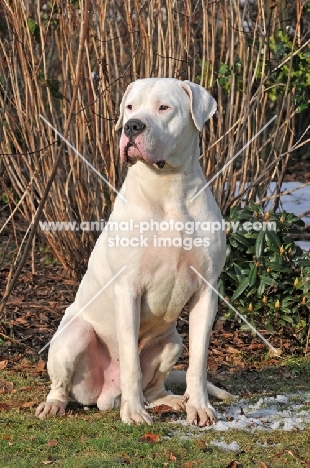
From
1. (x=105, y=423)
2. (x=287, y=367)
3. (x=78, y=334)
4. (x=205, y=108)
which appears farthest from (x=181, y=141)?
(x=287, y=367)

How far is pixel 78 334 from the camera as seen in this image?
13.2ft

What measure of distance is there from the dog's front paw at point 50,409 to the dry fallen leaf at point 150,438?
599 mm

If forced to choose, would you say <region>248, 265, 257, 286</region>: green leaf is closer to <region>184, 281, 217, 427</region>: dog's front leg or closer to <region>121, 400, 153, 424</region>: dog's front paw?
<region>184, 281, 217, 427</region>: dog's front leg

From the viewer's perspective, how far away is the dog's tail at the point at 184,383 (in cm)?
418

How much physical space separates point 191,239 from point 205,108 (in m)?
0.62

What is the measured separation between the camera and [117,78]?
17.9 ft

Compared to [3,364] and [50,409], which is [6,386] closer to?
[3,364]

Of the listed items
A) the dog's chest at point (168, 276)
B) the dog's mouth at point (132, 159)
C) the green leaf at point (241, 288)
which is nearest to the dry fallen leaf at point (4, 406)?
the dog's chest at point (168, 276)

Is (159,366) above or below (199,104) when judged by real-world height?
below

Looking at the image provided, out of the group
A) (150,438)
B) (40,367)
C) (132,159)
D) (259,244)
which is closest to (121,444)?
(150,438)

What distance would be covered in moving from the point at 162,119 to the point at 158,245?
22.4 inches

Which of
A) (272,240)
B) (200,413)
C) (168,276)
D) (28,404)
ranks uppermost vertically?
(168,276)

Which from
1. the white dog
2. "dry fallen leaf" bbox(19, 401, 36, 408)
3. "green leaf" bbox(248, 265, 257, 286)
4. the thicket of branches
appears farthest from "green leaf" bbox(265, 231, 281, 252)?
"dry fallen leaf" bbox(19, 401, 36, 408)

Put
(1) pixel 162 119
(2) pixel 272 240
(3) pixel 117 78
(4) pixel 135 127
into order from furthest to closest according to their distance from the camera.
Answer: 1. (3) pixel 117 78
2. (2) pixel 272 240
3. (1) pixel 162 119
4. (4) pixel 135 127
